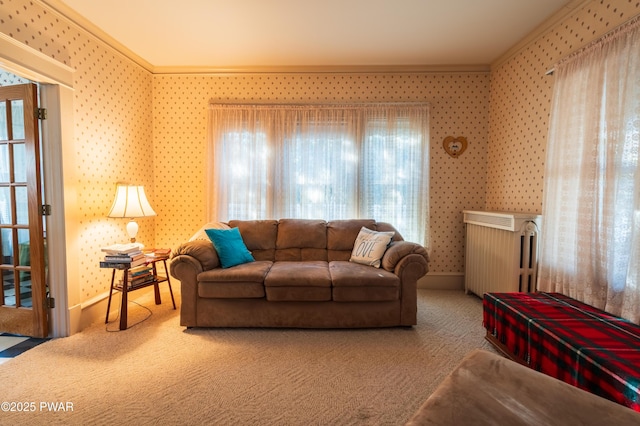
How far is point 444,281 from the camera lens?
374 cm

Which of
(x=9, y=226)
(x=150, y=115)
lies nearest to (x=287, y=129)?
(x=150, y=115)

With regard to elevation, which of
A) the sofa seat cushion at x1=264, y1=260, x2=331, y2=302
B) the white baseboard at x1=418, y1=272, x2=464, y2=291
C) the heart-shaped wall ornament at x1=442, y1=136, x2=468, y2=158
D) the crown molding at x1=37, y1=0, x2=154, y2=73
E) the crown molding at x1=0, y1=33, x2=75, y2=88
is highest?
the crown molding at x1=37, y1=0, x2=154, y2=73

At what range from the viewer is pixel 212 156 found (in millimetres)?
3635

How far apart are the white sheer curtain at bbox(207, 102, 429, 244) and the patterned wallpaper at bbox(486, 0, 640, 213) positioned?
33.1 inches

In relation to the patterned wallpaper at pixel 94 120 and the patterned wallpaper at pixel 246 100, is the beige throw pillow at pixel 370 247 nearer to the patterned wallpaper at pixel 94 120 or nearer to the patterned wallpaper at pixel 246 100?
the patterned wallpaper at pixel 246 100

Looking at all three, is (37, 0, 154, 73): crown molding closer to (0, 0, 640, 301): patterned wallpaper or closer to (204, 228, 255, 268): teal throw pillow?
(0, 0, 640, 301): patterned wallpaper

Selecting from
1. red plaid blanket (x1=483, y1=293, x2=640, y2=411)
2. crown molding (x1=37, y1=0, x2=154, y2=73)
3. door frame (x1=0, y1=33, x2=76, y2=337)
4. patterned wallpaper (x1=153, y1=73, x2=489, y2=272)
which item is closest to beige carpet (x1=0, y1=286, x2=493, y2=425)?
door frame (x1=0, y1=33, x2=76, y2=337)

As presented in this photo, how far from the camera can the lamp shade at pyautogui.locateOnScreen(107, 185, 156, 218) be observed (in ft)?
8.96

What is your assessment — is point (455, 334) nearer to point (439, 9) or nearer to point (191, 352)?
point (191, 352)

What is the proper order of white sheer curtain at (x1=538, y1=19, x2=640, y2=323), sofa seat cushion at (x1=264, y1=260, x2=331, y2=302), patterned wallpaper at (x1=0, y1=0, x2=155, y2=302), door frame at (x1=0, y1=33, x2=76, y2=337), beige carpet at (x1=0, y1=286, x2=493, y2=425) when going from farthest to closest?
sofa seat cushion at (x1=264, y1=260, x2=331, y2=302)
door frame at (x1=0, y1=33, x2=76, y2=337)
patterned wallpaper at (x1=0, y1=0, x2=155, y2=302)
white sheer curtain at (x1=538, y1=19, x2=640, y2=323)
beige carpet at (x1=0, y1=286, x2=493, y2=425)

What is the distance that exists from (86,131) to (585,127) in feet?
14.2

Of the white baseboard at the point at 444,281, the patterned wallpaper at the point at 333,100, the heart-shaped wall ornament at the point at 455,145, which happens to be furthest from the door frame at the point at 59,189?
the heart-shaped wall ornament at the point at 455,145

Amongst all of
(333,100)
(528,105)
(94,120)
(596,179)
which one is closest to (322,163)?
(333,100)

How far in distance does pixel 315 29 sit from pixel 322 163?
4.79 ft
